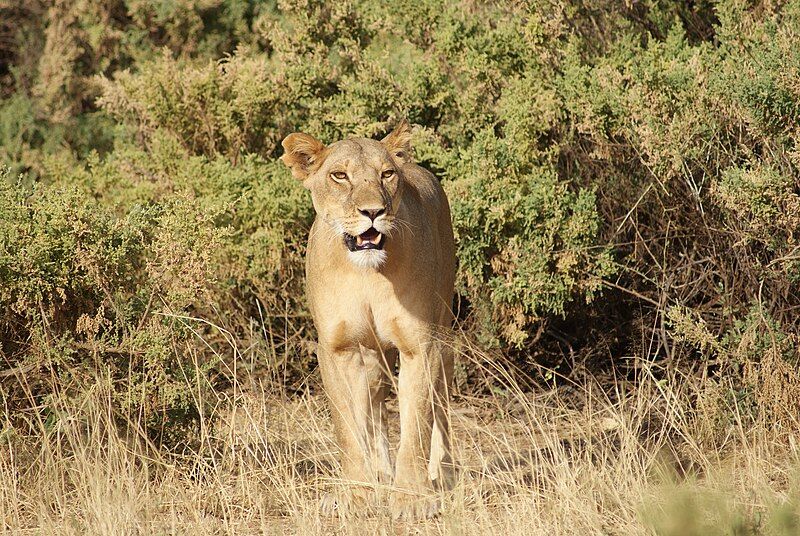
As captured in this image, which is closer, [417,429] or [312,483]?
[417,429]

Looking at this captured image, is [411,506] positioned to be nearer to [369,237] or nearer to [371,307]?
[371,307]

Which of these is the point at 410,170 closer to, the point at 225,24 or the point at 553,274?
the point at 553,274

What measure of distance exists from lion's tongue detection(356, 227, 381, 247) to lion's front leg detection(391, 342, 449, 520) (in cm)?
55

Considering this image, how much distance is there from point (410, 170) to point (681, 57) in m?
1.92

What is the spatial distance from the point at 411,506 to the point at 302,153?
63.0 inches

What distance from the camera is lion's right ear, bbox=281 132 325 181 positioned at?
5.12 m

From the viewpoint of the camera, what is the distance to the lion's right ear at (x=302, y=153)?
512 centimetres

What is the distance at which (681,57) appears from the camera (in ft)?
22.2

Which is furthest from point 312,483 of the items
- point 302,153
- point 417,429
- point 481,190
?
point 481,190

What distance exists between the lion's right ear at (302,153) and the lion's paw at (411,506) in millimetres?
Result: 1463

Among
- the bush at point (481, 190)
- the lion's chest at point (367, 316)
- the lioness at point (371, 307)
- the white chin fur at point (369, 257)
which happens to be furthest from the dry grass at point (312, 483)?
the white chin fur at point (369, 257)

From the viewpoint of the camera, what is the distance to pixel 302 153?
5215 millimetres

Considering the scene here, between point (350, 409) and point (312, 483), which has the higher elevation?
point (350, 409)

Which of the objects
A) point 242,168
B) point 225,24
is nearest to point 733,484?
point 242,168
